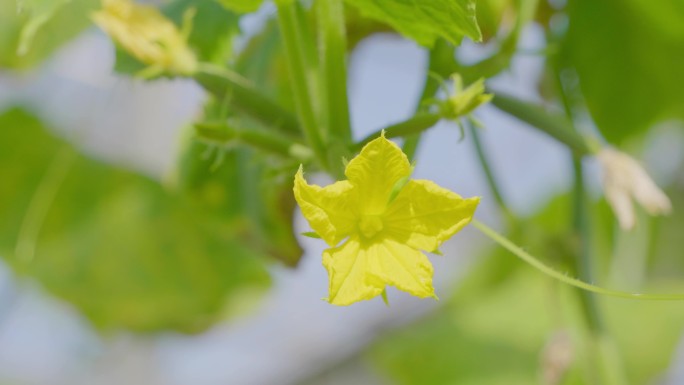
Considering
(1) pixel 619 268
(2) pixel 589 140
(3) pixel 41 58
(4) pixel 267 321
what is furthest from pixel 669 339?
(4) pixel 267 321

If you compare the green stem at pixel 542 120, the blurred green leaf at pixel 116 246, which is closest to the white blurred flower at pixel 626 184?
the green stem at pixel 542 120

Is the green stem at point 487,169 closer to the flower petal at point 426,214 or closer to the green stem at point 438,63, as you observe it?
the green stem at point 438,63

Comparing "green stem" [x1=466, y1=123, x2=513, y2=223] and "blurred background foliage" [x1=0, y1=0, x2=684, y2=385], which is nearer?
"blurred background foliage" [x1=0, y1=0, x2=684, y2=385]

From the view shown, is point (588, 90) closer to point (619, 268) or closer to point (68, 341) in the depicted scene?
point (619, 268)

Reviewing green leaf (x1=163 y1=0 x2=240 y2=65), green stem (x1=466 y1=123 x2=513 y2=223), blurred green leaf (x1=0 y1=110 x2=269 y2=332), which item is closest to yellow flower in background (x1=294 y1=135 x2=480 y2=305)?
green leaf (x1=163 y1=0 x2=240 y2=65)

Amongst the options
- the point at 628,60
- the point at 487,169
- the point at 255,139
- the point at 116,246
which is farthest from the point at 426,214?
the point at 116,246

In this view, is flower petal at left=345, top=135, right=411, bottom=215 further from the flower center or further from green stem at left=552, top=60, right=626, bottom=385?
green stem at left=552, top=60, right=626, bottom=385

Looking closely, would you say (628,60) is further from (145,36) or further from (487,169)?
(145,36)
